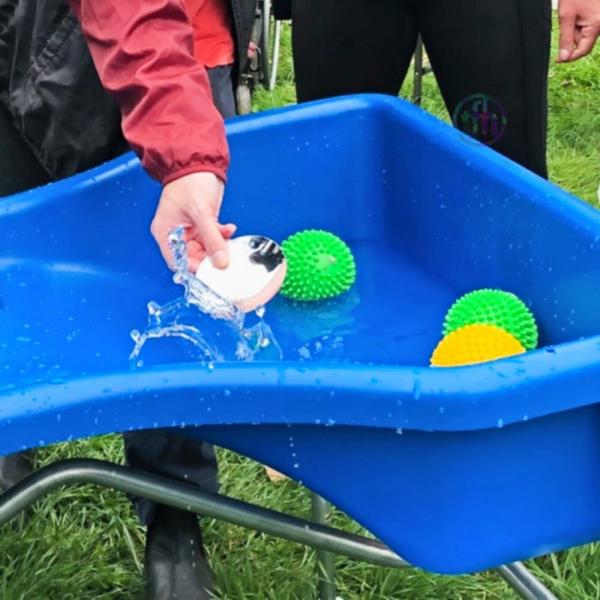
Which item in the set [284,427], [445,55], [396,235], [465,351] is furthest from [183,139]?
[445,55]

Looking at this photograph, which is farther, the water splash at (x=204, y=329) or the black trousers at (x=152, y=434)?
the black trousers at (x=152, y=434)

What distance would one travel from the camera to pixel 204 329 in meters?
1.16

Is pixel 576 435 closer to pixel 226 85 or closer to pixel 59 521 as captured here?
pixel 226 85

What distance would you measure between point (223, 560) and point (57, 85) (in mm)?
692

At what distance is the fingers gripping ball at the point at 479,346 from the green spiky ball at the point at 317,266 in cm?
20

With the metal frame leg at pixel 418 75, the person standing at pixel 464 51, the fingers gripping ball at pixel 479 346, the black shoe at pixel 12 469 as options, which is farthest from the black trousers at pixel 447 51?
the metal frame leg at pixel 418 75

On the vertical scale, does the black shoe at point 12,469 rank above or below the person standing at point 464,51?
below

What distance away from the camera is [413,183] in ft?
4.16

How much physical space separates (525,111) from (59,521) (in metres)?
0.89

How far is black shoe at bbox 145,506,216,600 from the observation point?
1.33m

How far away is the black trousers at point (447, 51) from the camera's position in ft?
4.44

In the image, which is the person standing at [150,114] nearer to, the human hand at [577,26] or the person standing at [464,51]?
the person standing at [464,51]

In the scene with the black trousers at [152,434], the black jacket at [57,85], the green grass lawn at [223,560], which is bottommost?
the green grass lawn at [223,560]

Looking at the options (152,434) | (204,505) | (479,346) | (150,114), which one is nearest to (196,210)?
(150,114)
